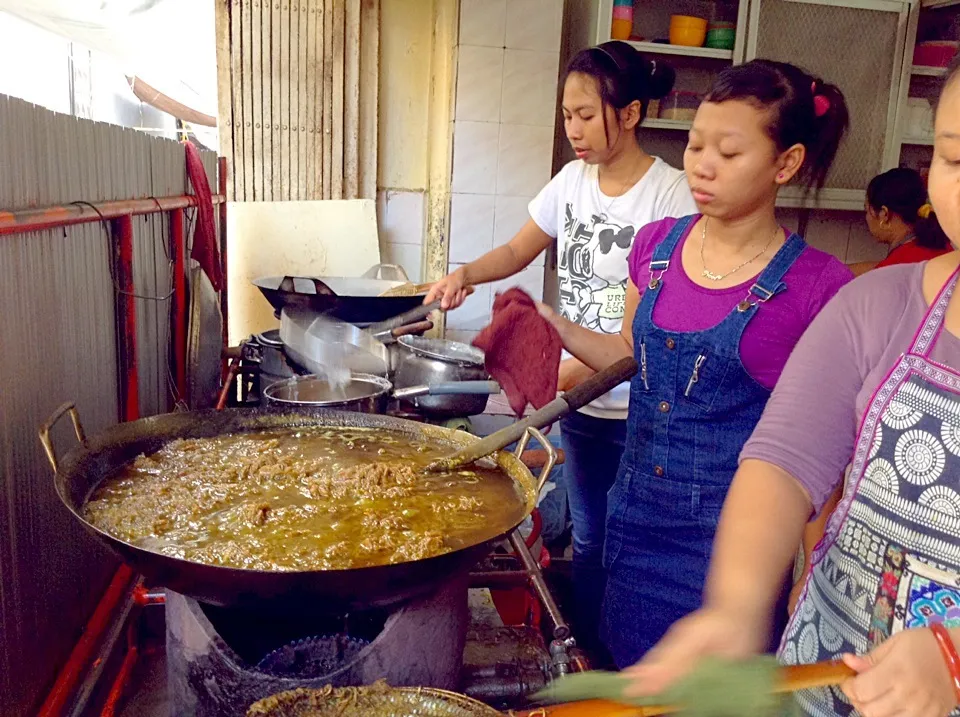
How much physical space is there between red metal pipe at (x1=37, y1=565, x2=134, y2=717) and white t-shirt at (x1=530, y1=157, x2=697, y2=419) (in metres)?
1.50

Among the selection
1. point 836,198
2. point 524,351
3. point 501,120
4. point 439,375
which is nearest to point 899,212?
point 836,198

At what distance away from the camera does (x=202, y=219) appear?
3.59 meters

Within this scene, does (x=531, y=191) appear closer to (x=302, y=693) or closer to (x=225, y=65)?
(x=225, y=65)

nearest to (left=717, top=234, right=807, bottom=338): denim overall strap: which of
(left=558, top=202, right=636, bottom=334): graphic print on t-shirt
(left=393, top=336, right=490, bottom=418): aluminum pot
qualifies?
(left=558, top=202, right=636, bottom=334): graphic print on t-shirt

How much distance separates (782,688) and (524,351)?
1.19m

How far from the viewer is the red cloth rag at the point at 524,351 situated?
6.53 feet

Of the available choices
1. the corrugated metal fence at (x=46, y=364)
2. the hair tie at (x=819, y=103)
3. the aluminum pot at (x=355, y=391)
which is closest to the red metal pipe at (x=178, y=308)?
the corrugated metal fence at (x=46, y=364)

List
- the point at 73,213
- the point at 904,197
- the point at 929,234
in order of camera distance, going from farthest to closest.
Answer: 1. the point at 904,197
2. the point at 929,234
3. the point at 73,213

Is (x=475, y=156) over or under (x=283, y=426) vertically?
over

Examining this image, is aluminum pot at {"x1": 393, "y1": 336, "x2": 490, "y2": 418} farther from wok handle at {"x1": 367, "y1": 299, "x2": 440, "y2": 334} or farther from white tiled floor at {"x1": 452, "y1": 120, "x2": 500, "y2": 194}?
white tiled floor at {"x1": 452, "y1": 120, "x2": 500, "y2": 194}

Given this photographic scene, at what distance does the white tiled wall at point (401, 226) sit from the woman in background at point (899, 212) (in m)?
2.79

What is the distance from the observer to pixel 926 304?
1.19 metres

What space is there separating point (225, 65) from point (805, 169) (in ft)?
13.9

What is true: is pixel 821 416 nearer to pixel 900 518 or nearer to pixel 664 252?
pixel 900 518
